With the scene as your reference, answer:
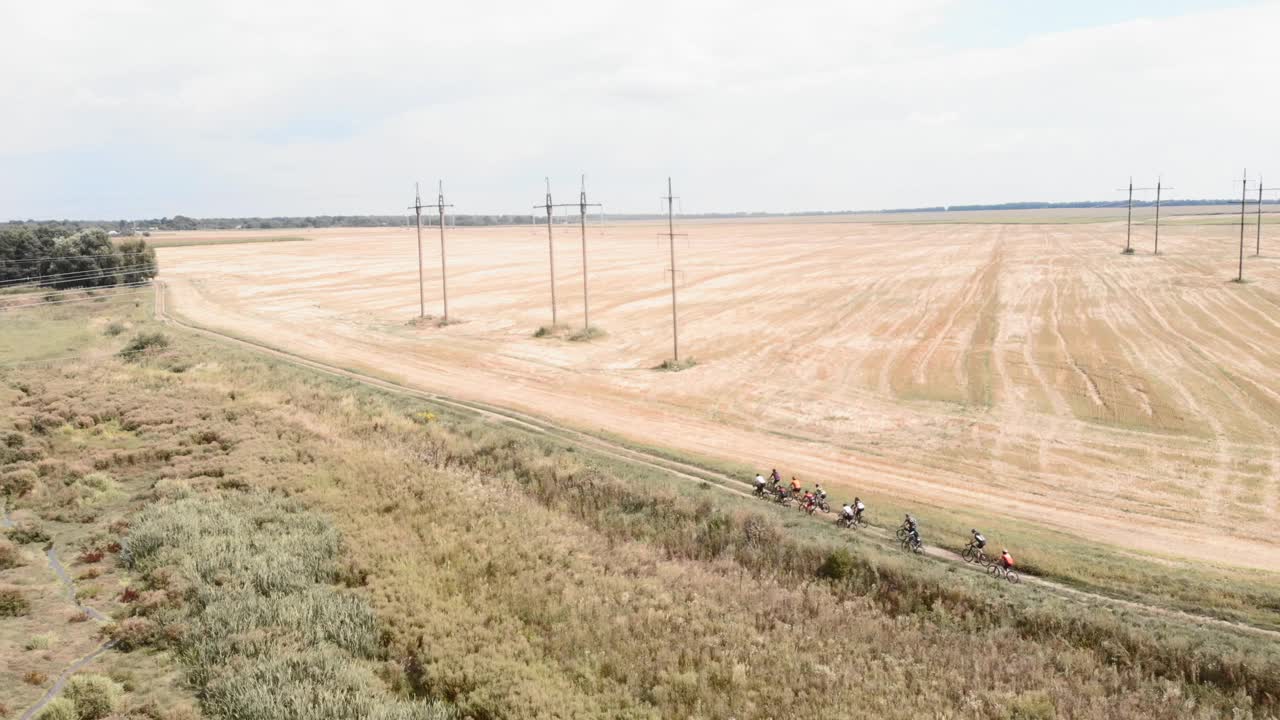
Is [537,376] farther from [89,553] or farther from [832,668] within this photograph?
[832,668]

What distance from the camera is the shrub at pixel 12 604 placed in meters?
16.6

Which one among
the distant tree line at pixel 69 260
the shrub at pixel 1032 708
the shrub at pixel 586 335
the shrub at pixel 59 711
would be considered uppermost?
the distant tree line at pixel 69 260

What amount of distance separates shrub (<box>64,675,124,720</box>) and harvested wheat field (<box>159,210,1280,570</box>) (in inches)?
825

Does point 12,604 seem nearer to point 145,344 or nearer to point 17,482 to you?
point 17,482

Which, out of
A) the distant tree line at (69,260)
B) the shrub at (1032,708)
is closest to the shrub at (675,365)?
the shrub at (1032,708)

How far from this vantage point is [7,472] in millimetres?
26484

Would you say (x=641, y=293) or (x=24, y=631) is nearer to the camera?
(x=24, y=631)

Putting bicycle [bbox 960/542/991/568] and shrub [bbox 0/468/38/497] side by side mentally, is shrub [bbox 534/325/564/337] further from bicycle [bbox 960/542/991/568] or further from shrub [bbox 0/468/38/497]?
bicycle [bbox 960/542/991/568]

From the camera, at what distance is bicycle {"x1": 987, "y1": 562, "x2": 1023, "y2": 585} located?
19.7 m

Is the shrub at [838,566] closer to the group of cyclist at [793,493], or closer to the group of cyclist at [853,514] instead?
the group of cyclist at [853,514]

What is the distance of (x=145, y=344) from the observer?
177ft

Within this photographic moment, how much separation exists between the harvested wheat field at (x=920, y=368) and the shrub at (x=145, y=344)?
26.4 feet

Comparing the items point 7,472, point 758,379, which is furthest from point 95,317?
point 758,379

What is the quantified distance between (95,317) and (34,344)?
15.7 m
